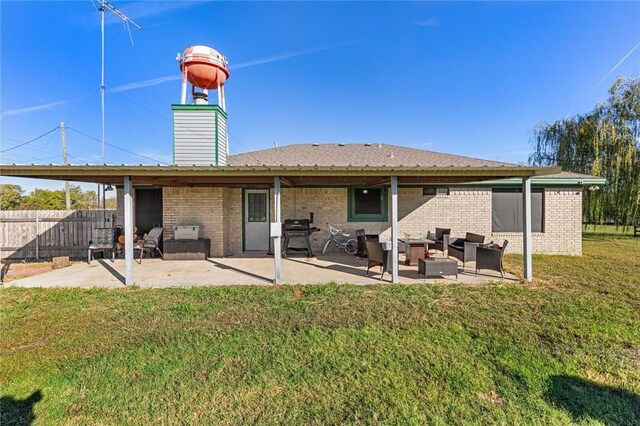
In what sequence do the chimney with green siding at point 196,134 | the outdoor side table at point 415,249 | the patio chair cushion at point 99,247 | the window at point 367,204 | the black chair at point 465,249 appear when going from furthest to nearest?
the window at point 367,204
the chimney with green siding at point 196,134
the patio chair cushion at point 99,247
the outdoor side table at point 415,249
the black chair at point 465,249

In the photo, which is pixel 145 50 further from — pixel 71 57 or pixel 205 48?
pixel 205 48

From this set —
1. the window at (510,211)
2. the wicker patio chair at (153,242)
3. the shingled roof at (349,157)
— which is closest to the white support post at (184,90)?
the shingled roof at (349,157)

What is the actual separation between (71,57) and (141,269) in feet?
42.2

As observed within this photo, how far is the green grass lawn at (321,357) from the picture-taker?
2477 millimetres

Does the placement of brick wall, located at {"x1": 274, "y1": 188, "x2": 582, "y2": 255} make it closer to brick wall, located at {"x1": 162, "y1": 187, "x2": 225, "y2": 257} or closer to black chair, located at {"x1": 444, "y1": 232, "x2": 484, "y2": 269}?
black chair, located at {"x1": 444, "y1": 232, "x2": 484, "y2": 269}

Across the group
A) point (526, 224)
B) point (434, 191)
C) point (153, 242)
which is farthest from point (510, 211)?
point (153, 242)

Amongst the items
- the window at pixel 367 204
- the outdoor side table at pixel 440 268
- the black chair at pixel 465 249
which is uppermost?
the window at pixel 367 204

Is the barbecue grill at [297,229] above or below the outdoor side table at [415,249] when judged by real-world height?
above

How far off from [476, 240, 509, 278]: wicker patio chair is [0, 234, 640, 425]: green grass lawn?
1.02 meters

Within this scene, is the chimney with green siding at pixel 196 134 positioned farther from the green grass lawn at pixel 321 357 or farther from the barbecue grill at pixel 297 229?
the green grass lawn at pixel 321 357

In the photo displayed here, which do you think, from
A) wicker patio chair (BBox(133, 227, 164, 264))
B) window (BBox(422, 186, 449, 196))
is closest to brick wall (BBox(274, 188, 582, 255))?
window (BBox(422, 186, 449, 196))

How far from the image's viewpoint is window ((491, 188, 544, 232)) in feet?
31.9

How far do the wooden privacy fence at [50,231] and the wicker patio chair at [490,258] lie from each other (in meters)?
11.1

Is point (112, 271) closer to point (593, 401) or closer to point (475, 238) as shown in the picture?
point (593, 401)
